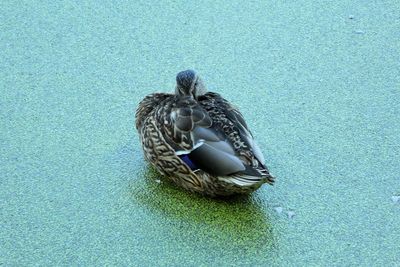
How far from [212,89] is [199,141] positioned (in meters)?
0.71

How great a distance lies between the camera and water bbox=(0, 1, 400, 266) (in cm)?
252

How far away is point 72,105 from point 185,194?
70 centimetres

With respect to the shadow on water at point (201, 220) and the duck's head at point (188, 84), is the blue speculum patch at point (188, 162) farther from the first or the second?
the duck's head at point (188, 84)

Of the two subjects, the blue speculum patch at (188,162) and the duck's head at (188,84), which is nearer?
the blue speculum patch at (188,162)

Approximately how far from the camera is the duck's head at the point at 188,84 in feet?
9.02

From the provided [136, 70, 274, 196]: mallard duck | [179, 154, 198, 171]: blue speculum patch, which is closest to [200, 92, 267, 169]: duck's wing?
[136, 70, 274, 196]: mallard duck

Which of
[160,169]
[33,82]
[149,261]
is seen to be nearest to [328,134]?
[160,169]

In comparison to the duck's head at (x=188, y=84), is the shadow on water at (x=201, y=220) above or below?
below

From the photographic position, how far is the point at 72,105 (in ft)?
10.2

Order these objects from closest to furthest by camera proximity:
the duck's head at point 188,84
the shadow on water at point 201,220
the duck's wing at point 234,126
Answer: the shadow on water at point 201,220 < the duck's wing at point 234,126 < the duck's head at point 188,84

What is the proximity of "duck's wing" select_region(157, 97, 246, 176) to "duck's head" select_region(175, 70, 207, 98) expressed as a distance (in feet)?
0.36

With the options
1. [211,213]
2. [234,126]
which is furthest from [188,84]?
[211,213]

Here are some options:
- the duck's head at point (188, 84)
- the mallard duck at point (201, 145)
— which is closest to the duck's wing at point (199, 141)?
the mallard duck at point (201, 145)

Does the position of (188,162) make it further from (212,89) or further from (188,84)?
(212,89)
